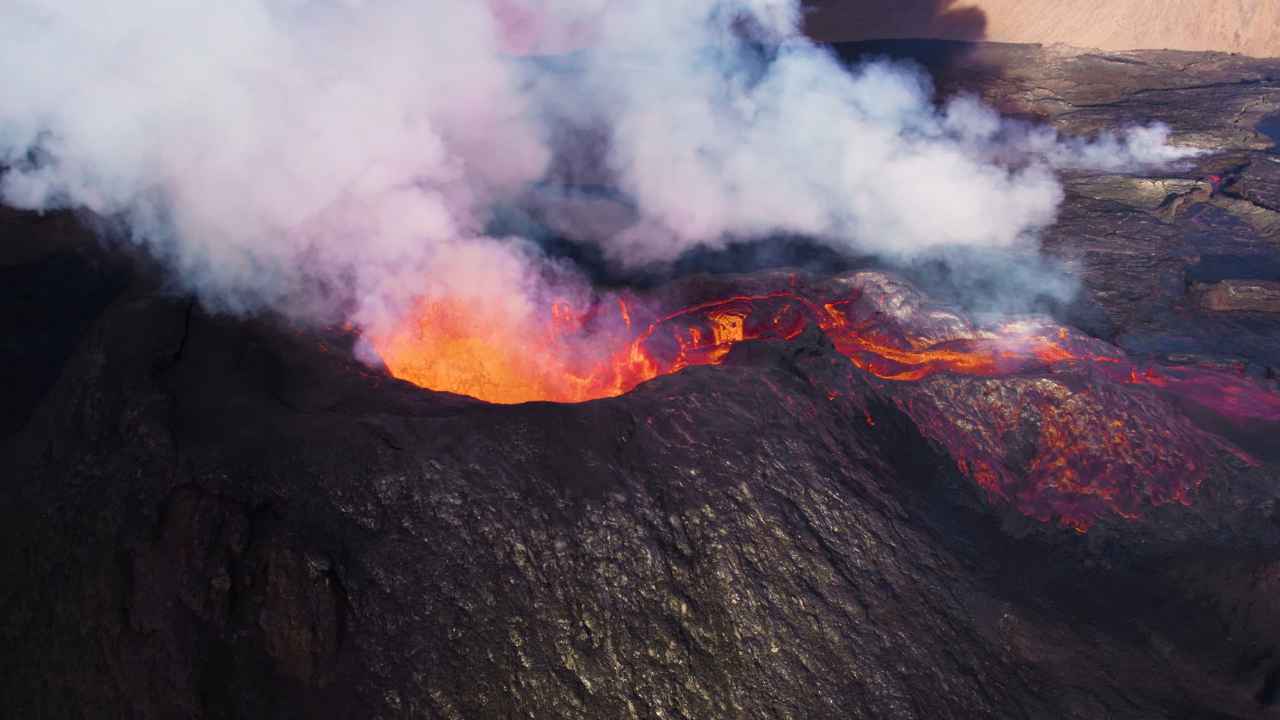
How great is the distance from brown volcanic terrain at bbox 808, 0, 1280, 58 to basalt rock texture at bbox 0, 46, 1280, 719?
20522mm

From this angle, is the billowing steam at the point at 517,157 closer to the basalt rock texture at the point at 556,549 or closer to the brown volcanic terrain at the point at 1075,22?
the basalt rock texture at the point at 556,549

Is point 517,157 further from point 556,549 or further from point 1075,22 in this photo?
point 1075,22

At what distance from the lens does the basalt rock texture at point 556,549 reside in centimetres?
362

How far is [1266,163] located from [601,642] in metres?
14.0

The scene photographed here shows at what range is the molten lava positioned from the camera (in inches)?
233

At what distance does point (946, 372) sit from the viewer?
21.4ft

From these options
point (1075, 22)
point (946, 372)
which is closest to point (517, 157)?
point (946, 372)

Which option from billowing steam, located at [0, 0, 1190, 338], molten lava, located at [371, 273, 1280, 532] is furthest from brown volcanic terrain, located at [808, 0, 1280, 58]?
molten lava, located at [371, 273, 1280, 532]

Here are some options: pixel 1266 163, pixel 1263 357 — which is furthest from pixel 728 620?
pixel 1266 163

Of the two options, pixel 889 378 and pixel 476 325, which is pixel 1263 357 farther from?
pixel 476 325

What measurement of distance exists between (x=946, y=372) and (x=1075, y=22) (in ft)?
70.7

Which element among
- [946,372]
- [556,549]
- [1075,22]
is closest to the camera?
[556,549]

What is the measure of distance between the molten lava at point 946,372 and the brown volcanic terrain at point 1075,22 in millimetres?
18634

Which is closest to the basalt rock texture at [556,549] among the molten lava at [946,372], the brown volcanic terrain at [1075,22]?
the molten lava at [946,372]
